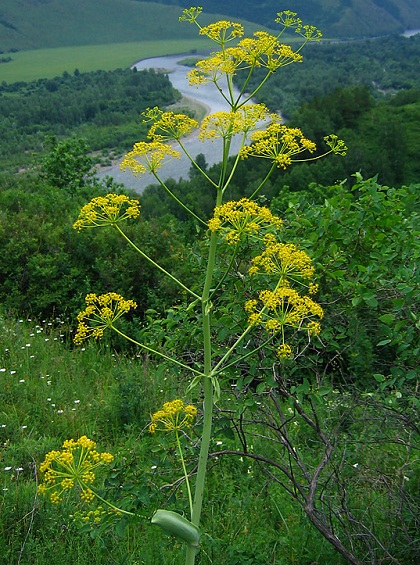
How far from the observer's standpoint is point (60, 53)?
17462 centimetres

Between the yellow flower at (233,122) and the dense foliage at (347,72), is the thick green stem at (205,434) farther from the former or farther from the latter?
the dense foliage at (347,72)

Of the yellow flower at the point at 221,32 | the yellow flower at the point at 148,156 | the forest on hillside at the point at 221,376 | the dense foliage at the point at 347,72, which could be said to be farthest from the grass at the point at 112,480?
the dense foliage at the point at 347,72

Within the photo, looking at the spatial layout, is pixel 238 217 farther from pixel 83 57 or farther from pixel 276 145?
pixel 83 57

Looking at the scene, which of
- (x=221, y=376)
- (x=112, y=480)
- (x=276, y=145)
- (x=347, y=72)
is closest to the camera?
(x=276, y=145)

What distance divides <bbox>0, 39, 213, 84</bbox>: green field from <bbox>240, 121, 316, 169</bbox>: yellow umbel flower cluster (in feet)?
433

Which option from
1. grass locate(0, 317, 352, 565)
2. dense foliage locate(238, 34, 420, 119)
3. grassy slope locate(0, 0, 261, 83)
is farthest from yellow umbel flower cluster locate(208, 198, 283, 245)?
grassy slope locate(0, 0, 261, 83)

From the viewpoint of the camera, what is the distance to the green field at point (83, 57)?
138625 mm

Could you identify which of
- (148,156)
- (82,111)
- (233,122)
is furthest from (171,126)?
(82,111)

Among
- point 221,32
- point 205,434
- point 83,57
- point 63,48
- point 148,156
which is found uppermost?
point 221,32

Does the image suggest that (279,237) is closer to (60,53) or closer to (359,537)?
(359,537)

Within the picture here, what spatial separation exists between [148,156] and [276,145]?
1.70 feet

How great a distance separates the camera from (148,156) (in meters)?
2.80

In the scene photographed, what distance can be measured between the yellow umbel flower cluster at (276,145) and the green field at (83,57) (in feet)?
433

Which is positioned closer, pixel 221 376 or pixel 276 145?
pixel 276 145
